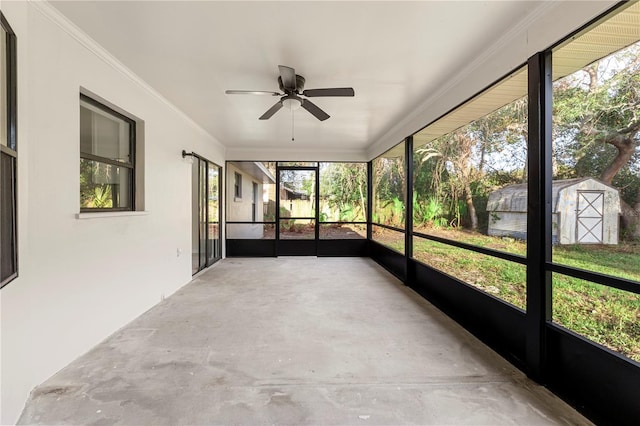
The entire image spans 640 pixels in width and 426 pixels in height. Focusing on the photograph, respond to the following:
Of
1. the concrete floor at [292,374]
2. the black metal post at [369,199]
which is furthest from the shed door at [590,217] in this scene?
the black metal post at [369,199]

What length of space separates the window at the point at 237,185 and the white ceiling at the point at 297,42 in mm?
3586

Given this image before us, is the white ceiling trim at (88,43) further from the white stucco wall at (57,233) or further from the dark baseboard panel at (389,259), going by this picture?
the dark baseboard panel at (389,259)

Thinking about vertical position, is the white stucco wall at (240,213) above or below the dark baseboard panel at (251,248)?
above

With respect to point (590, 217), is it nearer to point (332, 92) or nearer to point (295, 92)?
point (332, 92)

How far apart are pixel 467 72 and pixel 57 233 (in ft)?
12.9

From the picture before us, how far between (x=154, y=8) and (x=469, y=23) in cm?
234

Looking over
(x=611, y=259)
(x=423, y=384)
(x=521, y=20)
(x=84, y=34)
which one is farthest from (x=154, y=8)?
(x=611, y=259)

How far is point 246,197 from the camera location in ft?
25.3

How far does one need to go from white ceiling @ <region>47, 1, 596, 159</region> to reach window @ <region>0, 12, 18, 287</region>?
700 millimetres

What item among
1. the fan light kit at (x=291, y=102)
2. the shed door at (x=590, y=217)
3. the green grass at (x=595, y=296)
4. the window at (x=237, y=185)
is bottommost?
the green grass at (x=595, y=296)

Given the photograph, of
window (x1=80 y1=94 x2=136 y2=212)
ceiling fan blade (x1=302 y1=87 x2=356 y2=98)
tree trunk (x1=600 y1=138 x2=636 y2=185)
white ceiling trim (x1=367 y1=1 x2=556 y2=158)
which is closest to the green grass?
tree trunk (x1=600 y1=138 x2=636 y2=185)

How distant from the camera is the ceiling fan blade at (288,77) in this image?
2.52 m

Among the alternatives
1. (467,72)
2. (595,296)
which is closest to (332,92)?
(467,72)

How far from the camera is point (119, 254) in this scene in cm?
289
